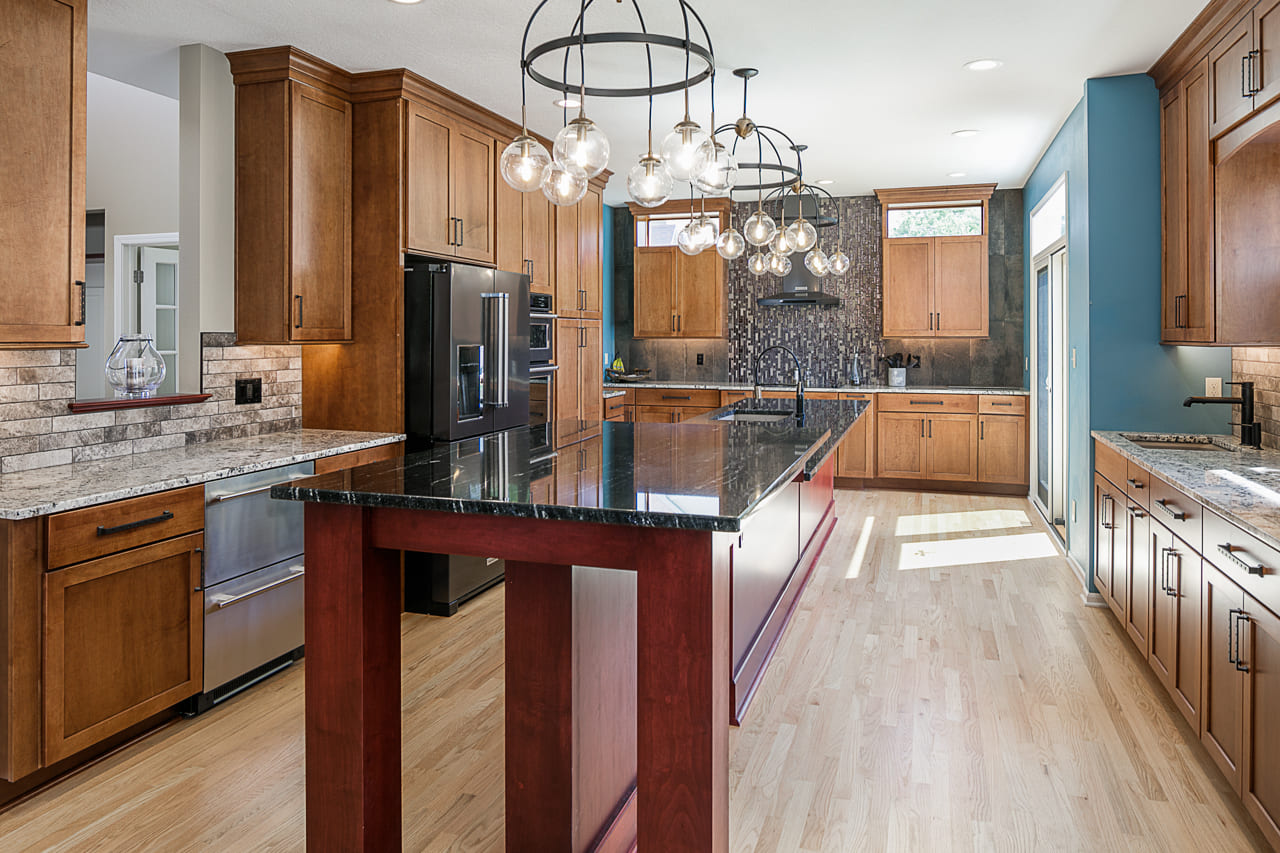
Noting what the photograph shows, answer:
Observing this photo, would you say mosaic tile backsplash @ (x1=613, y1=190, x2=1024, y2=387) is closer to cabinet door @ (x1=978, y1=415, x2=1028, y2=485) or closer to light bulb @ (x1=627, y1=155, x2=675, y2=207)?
cabinet door @ (x1=978, y1=415, x2=1028, y2=485)

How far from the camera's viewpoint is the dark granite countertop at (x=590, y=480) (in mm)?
1671

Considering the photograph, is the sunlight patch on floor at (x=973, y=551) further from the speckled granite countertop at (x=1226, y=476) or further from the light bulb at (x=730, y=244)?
the light bulb at (x=730, y=244)

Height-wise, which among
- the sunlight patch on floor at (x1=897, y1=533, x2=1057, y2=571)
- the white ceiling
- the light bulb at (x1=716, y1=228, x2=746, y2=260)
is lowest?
the sunlight patch on floor at (x1=897, y1=533, x2=1057, y2=571)

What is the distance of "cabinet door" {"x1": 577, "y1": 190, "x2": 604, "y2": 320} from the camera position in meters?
5.94

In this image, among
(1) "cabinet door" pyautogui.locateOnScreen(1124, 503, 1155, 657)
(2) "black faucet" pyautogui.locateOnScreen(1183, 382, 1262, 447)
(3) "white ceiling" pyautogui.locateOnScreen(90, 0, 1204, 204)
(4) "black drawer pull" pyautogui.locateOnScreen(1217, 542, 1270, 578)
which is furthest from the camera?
(2) "black faucet" pyautogui.locateOnScreen(1183, 382, 1262, 447)

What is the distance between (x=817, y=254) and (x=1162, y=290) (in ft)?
5.21

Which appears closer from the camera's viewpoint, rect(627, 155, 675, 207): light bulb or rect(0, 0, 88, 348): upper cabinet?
rect(627, 155, 675, 207): light bulb

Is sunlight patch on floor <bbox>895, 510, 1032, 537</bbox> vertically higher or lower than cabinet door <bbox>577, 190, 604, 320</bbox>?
lower

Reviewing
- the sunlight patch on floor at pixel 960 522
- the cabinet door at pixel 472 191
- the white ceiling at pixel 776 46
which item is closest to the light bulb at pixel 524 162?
the white ceiling at pixel 776 46

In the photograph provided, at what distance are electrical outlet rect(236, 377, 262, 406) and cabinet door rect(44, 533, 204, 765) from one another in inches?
44.0

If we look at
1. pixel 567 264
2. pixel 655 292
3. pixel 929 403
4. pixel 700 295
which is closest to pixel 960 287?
pixel 929 403

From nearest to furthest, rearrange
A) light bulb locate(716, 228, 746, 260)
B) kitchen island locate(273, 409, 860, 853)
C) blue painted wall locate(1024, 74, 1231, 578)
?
kitchen island locate(273, 409, 860, 853), light bulb locate(716, 228, 746, 260), blue painted wall locate(1024, 74, 1231, 578)

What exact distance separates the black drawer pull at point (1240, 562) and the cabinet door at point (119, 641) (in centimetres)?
304

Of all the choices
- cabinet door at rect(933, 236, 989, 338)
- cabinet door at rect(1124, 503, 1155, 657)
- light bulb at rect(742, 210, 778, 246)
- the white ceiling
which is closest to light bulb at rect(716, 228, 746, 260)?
light bulb at rect(742, 210, 778, 246)
